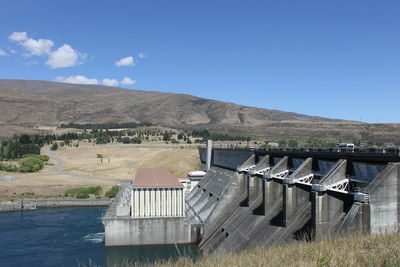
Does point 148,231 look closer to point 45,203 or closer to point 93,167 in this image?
point 45,203

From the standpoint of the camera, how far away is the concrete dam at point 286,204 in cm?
2258

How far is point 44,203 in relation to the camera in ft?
228

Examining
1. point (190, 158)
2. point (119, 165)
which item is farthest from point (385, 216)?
point (119, 165)

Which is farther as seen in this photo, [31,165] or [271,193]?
[31,165]

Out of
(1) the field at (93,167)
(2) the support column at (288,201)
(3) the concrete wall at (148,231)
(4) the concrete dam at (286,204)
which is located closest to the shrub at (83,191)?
(1) the field at (93,167)

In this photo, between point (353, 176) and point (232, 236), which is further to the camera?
point (232, 236)

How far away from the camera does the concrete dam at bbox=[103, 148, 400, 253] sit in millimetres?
22578

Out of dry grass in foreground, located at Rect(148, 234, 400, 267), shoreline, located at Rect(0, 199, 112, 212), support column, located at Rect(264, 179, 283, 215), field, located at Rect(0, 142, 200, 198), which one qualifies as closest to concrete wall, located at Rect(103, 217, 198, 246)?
support column, located at Rect(264, 179, 283, 215)

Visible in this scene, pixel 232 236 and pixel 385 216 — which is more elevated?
pixel 385 216

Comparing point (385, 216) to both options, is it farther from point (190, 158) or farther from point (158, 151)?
point (158, 151)

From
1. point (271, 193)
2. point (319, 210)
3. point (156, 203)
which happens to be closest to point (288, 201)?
point (271, 193)

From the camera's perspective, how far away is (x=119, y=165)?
115375 millimetres

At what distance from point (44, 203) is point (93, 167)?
43509mm

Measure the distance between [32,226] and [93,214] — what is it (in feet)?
37.8
